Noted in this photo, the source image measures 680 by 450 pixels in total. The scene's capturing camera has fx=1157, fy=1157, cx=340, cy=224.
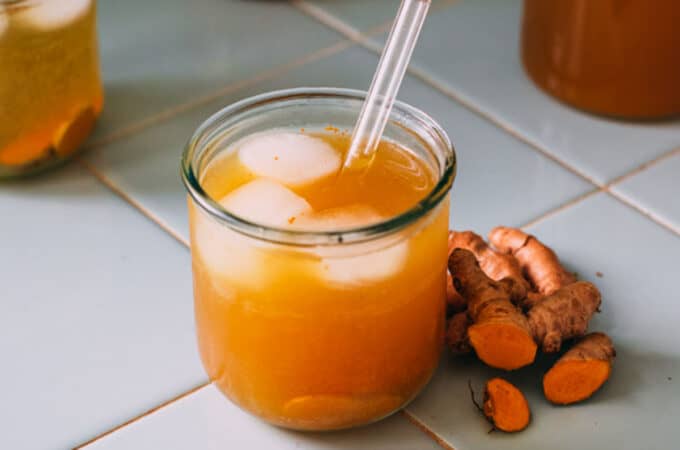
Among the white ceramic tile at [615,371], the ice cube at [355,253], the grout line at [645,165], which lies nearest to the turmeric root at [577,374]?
the white ceramic tile at [615,371]

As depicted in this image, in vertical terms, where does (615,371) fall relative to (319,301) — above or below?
below

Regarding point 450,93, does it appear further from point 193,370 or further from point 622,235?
point 193,370

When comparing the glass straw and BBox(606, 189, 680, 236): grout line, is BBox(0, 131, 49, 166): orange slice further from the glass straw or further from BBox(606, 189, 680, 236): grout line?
BBox(606, 189, 680, 236): grout line

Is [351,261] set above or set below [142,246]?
above

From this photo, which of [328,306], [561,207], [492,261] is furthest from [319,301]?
[561,207]

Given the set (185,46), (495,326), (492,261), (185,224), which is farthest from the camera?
(185,46)

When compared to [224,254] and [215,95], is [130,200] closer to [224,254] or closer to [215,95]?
[215,95]

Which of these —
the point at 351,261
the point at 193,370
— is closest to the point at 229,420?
the point at 193,370
